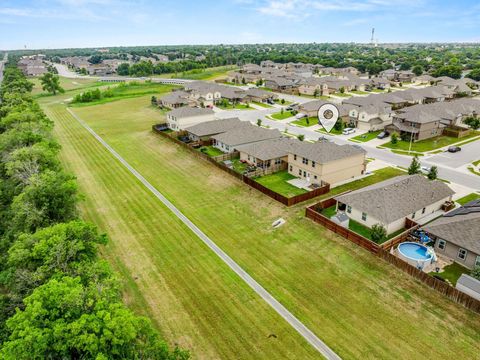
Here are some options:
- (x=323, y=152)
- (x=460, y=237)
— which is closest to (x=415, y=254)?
(x=460, y=237)

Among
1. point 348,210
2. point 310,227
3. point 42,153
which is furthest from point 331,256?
point 42,153

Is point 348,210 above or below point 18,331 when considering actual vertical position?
below

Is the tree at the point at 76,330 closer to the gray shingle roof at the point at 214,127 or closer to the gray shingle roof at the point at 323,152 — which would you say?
the gray shingle roof at the point at 323,152

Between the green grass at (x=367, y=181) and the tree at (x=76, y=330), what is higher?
the tree at (x=76, y=330)

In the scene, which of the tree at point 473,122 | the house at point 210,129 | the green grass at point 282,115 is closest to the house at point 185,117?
the house at point 210,129

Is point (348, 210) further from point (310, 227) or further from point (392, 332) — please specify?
point (392, 332)
